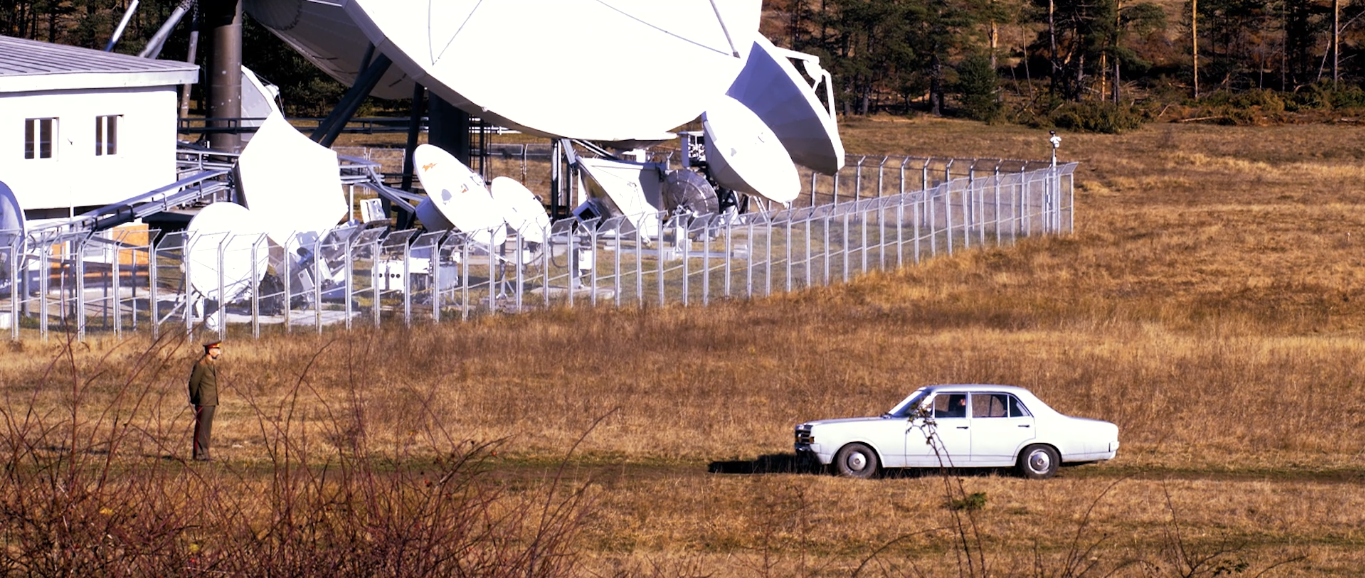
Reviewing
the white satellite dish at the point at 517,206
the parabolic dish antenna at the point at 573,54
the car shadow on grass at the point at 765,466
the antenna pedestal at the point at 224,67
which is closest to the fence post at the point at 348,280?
the parabolic dish antenna at the point at 573,54

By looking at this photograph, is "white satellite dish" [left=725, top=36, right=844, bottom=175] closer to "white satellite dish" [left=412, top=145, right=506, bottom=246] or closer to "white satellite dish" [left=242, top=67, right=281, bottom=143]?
"white satellite dish" [left=412, top=145, right=506, bottom=246]

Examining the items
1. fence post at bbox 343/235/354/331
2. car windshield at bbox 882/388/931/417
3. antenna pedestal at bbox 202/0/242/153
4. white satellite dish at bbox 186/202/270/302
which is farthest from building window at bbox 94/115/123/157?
car windshield at bbox 882/388/931/417

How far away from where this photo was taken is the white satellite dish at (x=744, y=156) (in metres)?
39.4

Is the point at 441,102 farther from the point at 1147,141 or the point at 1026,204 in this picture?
the point at 1147,141

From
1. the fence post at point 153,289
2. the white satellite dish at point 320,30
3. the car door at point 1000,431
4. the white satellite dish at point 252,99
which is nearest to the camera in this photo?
the car door at point 1000,431

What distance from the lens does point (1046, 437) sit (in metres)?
17.3

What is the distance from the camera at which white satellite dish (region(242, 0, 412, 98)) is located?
134ft

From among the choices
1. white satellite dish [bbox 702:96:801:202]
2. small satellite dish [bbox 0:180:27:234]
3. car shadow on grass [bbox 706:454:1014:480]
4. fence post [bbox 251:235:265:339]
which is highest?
white satellite dish [bbox 702:96:801:202]

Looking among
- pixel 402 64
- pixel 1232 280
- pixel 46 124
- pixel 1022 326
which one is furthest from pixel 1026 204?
pixel 46 124

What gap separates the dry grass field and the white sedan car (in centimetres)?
30

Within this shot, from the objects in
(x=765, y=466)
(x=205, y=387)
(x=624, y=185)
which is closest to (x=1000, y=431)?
(x=765, y=466)

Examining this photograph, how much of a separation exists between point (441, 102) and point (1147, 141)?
160 ft

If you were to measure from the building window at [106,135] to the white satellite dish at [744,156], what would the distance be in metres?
13.3

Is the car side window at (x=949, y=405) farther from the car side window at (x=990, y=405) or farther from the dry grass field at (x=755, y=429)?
the dry grass field at (x=755, y=429)
